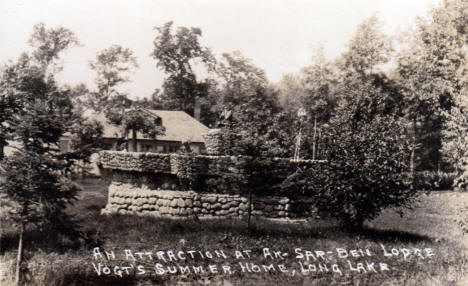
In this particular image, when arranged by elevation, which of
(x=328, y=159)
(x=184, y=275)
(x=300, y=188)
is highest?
(x=328, y=159)

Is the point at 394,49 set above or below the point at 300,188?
above

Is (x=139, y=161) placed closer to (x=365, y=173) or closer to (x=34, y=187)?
(x=34, y=187)

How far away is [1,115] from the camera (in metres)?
6.95

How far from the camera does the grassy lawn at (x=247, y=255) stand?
7.21 m

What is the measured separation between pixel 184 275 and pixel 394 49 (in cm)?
3018

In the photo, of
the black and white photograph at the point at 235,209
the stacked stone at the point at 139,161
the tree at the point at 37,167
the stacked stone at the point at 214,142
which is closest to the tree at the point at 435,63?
the black and white photograph at the point at 235,209

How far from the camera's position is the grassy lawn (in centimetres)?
721

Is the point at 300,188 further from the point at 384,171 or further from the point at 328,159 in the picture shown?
the point at 384,171

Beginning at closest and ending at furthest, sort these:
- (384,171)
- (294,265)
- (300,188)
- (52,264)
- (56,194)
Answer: (56,194) < (52,264) < (294,265) < (384,171) < (300,188)

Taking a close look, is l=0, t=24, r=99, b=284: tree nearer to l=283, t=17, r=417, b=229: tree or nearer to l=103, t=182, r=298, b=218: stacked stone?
l=103, t=182, r=298, b=218: stacked stone

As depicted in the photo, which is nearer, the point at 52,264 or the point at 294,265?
the point at 52,264

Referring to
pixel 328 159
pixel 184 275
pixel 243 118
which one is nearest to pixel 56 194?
pixel 184 275

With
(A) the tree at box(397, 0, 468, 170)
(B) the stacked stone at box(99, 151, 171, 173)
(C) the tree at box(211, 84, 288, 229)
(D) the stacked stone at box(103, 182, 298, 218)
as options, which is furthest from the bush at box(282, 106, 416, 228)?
(A) the tree at box(397, 0, 468, 170)

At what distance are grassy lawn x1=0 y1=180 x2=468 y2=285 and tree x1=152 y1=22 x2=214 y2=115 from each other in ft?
63.9
